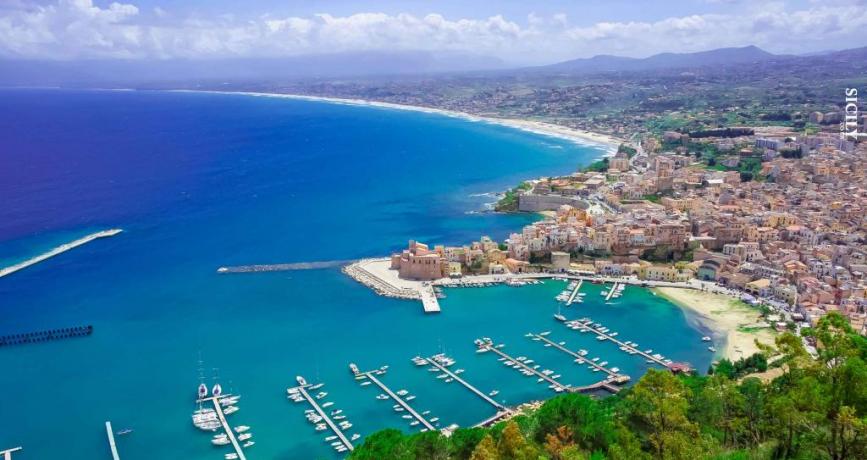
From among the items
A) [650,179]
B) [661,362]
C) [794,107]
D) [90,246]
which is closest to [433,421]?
[661,362]

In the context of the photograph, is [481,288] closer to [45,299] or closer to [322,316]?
[322,316]

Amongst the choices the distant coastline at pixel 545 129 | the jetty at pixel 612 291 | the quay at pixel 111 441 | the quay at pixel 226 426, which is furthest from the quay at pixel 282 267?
the distant coastline at pixel 545 129

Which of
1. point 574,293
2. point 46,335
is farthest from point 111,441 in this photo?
point 574,293

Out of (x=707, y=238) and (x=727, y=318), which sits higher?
(x=707, y=238)

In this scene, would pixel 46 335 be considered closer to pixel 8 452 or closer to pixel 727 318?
pixel 8 452

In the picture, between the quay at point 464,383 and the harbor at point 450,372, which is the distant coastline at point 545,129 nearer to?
the harbor at point 450,372

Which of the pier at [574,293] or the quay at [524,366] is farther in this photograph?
the pier at [574,293]
